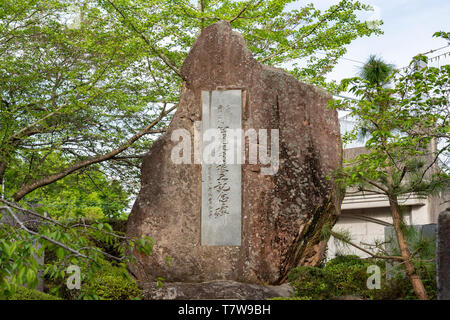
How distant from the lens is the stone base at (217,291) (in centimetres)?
A: 671

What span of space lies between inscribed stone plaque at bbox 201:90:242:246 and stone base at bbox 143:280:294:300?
0.73 m

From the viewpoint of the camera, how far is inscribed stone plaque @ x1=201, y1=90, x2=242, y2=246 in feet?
24.8

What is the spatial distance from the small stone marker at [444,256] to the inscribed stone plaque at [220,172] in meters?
3.94

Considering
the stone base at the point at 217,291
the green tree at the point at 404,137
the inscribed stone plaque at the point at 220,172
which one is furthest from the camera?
the inscribed stone plaque at the point at 220,172

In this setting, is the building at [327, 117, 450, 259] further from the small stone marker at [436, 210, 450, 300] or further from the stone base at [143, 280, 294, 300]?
the small stone marker at [436, 210, 450, 300]

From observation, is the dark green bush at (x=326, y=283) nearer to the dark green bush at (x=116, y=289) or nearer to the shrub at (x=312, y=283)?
the shrub at (x=312, y=283)

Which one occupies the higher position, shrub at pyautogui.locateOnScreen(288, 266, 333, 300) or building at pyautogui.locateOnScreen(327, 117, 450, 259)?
building at pyautogui.locateOnScreen(327, 117, 450, 259)

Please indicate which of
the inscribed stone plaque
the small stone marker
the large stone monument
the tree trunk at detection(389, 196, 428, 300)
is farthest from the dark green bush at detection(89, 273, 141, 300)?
the small stone marker

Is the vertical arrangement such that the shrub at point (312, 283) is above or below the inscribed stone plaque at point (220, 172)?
below

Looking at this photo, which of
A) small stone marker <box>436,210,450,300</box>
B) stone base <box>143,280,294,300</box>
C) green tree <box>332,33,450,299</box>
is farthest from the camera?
stone base <box>143,280,294,300</box>

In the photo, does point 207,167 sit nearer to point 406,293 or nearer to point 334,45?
point 406,293

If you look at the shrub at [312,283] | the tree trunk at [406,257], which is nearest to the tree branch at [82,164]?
the shrub at [312,283]

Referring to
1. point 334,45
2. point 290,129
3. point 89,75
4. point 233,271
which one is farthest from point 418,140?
point 89,75

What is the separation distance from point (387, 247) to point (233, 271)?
223cm
